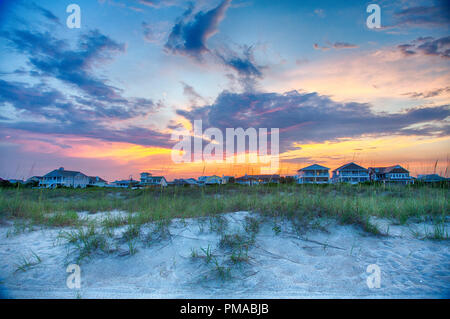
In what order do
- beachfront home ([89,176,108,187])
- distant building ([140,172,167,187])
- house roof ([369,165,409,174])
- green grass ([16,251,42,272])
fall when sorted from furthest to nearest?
beachfront home ([89,176,108,187]) < house roof ([369,165,409,174]) < distant building ([140,172,167,187]) < green grass ([16,251,42,272])

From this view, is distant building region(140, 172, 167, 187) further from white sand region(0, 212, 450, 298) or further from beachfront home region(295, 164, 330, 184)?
white sand region(0, 212, 450, 298)

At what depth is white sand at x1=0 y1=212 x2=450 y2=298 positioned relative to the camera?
2920 mm

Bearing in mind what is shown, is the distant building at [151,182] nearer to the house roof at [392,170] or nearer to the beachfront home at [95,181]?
the house roof at [392,170]

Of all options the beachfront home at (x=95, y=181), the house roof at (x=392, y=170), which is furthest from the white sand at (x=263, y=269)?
the beachfront home at (x=95, y=181)

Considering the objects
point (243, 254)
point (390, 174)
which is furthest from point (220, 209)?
point (390, 174)

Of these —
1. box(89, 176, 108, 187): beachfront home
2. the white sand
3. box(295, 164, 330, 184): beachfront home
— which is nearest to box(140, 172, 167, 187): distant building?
box(295, 164, 330, 184): beachfront home

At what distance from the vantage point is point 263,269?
11.0 ft

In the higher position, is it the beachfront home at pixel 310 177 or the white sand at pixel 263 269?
the beachfront home at pixel 310 177

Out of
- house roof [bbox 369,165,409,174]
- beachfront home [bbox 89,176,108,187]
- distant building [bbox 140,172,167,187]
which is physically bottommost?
beachfront home [bbox 89,176,108,187]

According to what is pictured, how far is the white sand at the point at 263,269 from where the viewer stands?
9.58 feet

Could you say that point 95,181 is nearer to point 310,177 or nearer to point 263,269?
point 310,177

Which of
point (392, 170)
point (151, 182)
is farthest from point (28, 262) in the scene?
point (392, 170)

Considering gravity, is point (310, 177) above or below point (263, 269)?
above

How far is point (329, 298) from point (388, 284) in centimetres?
83
